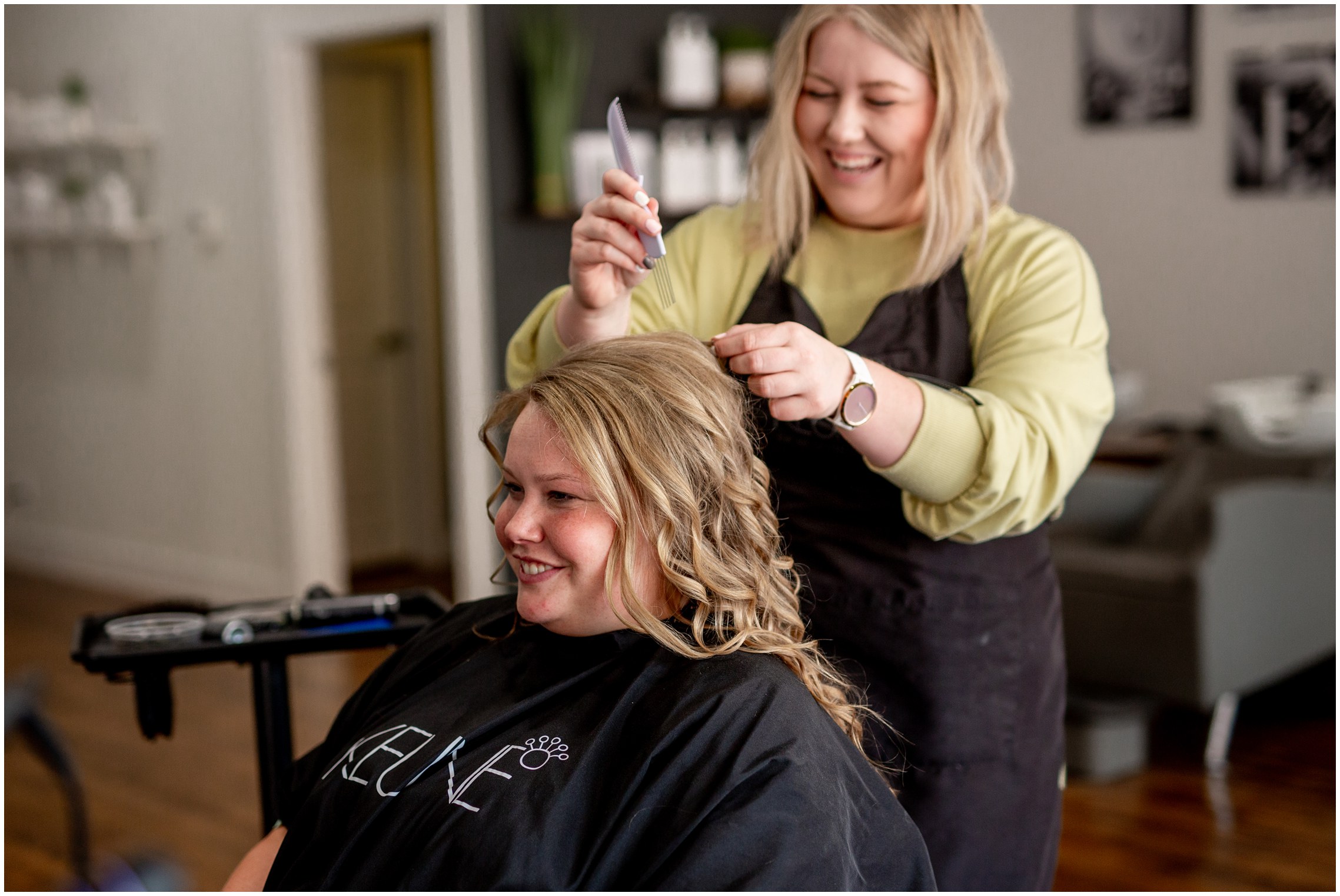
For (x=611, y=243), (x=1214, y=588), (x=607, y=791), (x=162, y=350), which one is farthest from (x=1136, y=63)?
(x=162, y=350)

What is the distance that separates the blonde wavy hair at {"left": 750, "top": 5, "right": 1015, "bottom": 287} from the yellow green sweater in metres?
0.03

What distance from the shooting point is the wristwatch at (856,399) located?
1.17m

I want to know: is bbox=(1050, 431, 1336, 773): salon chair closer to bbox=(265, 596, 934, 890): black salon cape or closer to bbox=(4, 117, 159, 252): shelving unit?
bbox=(265, 596, 934, 890): black salon cape

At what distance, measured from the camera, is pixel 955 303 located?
1462 mm

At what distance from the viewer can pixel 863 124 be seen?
1.42 m

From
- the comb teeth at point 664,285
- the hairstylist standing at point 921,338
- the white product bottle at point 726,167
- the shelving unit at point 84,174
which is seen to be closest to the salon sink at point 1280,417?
the white product bottle at point 726,167

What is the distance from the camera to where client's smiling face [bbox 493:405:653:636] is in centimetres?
125

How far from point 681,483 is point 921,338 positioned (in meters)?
0.38

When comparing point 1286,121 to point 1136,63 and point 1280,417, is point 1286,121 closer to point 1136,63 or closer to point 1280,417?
point 1136,63

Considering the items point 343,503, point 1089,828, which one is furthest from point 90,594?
point 1089,828

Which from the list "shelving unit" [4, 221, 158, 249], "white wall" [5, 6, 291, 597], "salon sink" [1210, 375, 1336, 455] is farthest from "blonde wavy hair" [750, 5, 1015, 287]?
"shelving unit" [4, 221, 158, 249]

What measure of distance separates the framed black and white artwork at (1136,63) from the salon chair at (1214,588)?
1.16m

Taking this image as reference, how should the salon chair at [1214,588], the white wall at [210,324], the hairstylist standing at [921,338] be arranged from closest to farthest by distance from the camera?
the hairstylist standing at [921,338], the salon chair at [1214,588], the white wall at [210,324]

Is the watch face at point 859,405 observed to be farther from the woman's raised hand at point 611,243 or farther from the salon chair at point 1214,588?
the salon chair at point 1214,588
